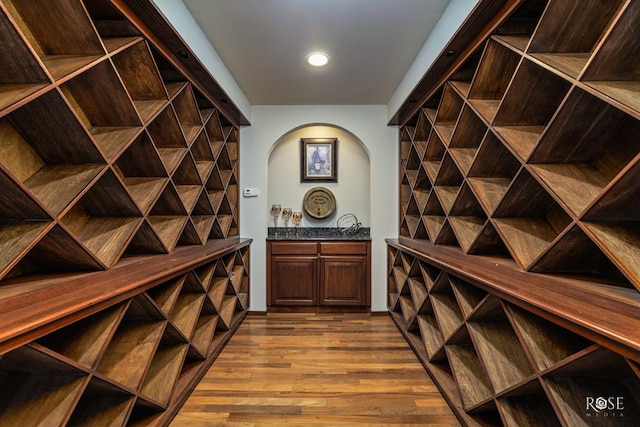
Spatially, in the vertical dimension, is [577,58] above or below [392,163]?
below

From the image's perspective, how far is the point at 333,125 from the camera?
3.61 metres

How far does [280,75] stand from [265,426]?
2.66m

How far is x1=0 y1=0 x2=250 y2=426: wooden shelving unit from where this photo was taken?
107 cm

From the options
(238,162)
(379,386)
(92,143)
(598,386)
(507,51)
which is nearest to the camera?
(598,386)

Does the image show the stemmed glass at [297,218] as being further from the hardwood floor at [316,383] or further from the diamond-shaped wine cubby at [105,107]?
the diamond-shaped wine cubby at [105,107]

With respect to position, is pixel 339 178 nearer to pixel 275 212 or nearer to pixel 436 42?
pixel 275 212

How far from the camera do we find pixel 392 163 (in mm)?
3604

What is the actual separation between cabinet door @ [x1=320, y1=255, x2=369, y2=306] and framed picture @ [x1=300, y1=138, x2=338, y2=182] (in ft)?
3.66

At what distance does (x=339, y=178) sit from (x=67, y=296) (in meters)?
3.27

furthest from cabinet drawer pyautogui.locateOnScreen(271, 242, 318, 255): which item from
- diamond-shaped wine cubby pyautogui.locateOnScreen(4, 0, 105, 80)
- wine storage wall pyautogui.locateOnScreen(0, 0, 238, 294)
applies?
diamond-shaped wine cubby pyautogui.locateOnScreen(4, 0, 105, 80)

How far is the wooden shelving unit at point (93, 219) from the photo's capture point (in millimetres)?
1065

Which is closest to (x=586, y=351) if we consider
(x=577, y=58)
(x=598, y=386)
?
(x=598, y=386)

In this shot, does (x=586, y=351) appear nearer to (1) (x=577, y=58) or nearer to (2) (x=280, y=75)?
(1) (x=577, y=58)

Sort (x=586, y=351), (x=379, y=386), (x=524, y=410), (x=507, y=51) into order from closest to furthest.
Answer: (x=586, y=351) → (x=524, y=410) → (x=507, y=51) → (x=379, y=386)
